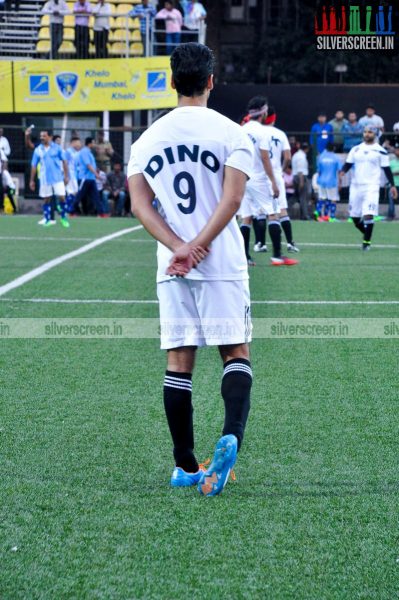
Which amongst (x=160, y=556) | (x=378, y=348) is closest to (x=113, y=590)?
(x=160, y=556)

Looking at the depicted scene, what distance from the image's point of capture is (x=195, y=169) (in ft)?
14.3

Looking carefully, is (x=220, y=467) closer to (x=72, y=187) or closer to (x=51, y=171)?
(x=51, y=171)

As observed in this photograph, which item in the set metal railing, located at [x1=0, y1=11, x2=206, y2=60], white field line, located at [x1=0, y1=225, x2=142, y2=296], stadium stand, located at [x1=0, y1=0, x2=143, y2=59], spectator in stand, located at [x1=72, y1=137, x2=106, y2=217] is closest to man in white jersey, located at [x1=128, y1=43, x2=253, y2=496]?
white field line, located at [x1=0, y1=225, x2=142, y2=296]

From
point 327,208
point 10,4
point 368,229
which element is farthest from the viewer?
point 10,4

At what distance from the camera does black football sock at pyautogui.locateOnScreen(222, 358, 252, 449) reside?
14.5 ft

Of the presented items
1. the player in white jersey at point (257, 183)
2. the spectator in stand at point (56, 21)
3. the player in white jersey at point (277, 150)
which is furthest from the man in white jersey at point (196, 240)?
the spectator in stand at point (56, 21)

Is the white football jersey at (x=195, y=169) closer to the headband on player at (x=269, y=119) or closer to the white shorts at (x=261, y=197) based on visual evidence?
the white shorts at (x=261, y=197)

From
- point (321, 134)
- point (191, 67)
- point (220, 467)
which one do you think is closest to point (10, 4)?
point (321, 134)

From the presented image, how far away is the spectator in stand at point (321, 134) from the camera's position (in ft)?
89.4

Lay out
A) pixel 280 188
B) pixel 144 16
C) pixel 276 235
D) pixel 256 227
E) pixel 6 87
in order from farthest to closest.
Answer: pixel 144 16 < pixel 6 87 < pixel 256 227 < pixel 280 188 < pixel 276 235

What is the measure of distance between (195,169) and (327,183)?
21845 mm

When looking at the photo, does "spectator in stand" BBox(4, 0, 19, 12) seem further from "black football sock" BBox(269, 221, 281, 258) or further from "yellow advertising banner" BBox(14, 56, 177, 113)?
"black football sock" BBox(269, 221, 281, 258)

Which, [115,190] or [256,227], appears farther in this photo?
[115,190]

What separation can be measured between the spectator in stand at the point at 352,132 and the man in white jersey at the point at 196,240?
75.7 feet
